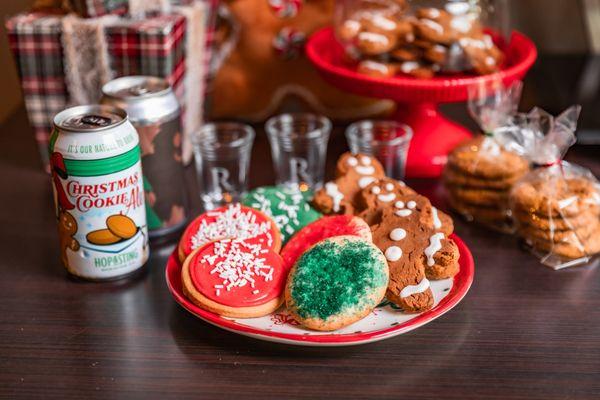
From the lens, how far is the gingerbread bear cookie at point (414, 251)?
703 mm

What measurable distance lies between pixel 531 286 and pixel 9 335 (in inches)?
22.0

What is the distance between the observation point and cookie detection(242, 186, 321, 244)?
32.6 inches

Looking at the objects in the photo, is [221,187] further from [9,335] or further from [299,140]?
[9,335]

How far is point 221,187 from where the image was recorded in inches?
38.9

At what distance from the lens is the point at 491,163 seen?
90 centimetres

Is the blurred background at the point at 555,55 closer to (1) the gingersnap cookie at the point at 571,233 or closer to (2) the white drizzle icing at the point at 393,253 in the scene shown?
(1) the gingersnap cookie at the point at 571,233

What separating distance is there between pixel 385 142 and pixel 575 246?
0.28 meters

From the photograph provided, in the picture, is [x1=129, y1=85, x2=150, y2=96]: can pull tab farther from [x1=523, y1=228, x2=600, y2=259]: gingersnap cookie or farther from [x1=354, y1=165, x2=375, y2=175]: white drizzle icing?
[x1=523, y1=228, x2=600, y2=259]: gingersnap cookie

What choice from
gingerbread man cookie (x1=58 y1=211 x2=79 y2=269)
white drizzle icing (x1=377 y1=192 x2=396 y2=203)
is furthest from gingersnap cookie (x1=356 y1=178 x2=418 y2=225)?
gingerbread man cookie (x1=58 y1=211 x2=79 y2=269)

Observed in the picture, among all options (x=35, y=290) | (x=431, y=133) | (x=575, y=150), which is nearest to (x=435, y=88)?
(x=431, y=133)

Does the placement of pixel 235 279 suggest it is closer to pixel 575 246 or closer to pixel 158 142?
pixel 158 142

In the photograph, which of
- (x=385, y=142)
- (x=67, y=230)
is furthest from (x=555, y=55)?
(x=67, y=230)

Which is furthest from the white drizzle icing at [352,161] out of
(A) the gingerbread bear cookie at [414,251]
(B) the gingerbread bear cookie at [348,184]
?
(A) the gingerbread bear cookie at [414,251]

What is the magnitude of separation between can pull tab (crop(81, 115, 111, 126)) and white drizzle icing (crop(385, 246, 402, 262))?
12.5 inches
